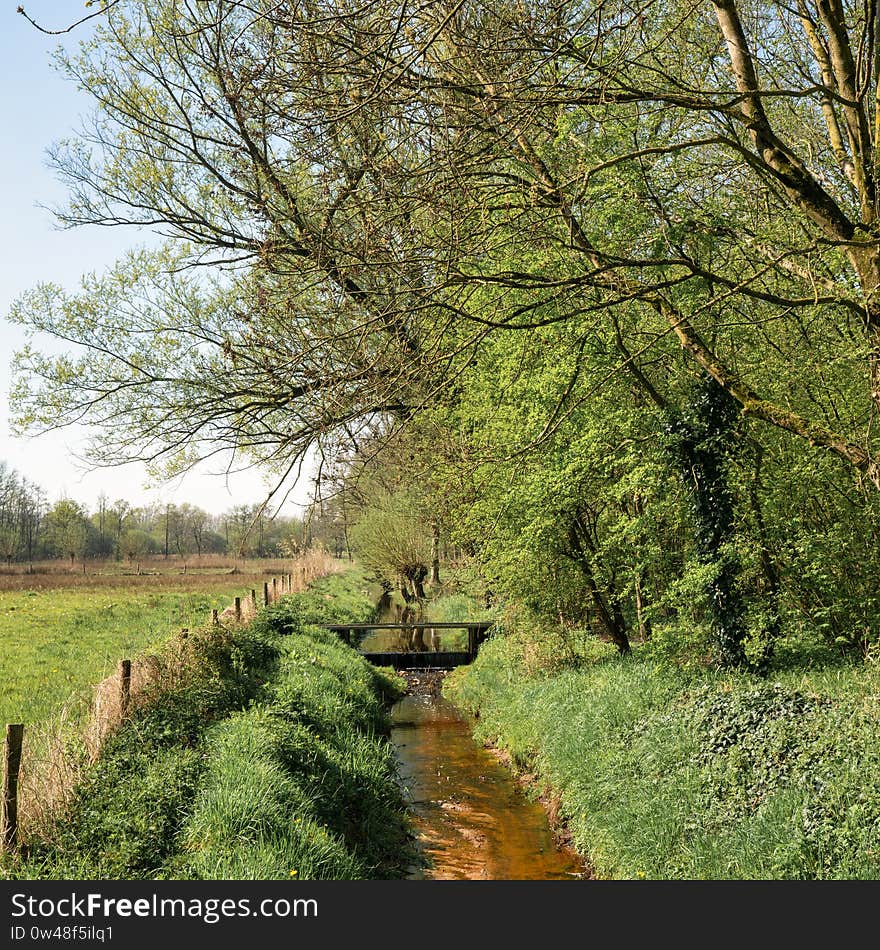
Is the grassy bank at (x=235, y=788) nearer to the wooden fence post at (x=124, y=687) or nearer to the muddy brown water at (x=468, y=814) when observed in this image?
the wooden fence post at (x=124, y=687)

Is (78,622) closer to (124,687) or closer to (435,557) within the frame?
(435,557)

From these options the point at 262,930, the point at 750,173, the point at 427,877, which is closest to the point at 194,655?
the point at 427,877

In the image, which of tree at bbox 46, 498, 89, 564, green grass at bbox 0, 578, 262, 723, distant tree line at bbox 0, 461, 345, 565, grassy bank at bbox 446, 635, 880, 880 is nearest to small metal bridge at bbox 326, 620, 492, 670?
green grass at bbox 0, 578, 262, 723

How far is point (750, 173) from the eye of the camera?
896 cm

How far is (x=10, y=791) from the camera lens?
19.0ft

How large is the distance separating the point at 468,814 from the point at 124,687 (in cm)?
503

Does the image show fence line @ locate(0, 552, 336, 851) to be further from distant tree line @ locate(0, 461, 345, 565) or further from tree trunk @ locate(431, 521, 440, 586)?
distant tree line @ locate(0, 461, 345, 565)

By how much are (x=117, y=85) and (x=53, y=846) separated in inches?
481

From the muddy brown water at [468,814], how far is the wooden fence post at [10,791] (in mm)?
4235

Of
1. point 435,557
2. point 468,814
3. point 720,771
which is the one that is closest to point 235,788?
point 720,771

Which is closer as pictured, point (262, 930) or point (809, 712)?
point (262, 930)

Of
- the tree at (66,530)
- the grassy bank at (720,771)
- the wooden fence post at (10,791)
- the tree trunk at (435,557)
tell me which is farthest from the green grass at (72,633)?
the tree at (66,530)

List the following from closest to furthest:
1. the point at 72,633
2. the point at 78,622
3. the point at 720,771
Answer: the point at 720,771
the point at 72,633
the point at 78,622

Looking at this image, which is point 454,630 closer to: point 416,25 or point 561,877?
point 561,877
